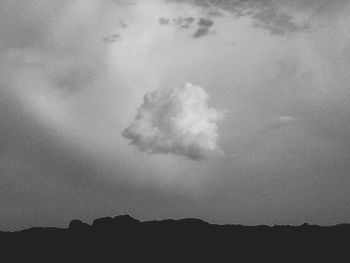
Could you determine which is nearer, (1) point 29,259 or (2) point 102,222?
(1) point 29,259

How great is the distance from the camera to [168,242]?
124438mm

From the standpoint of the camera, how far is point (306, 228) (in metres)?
124

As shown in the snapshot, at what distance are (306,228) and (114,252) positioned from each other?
1785 inches

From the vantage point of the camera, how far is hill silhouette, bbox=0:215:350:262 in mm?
115875

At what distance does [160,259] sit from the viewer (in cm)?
11694

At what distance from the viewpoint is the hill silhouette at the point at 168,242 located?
11588 cm

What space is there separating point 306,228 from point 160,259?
117 feet

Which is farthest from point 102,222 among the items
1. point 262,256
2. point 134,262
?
point 262,256

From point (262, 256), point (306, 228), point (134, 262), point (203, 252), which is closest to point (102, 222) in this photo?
point (134, 262)

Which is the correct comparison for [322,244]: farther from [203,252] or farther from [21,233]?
[21,233]

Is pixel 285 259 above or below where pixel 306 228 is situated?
below

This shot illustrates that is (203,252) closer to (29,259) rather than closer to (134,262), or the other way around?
(134,262)

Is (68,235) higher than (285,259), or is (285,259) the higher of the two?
(68,235)

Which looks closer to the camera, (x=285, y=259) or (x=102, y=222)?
(x=285, y=259)
